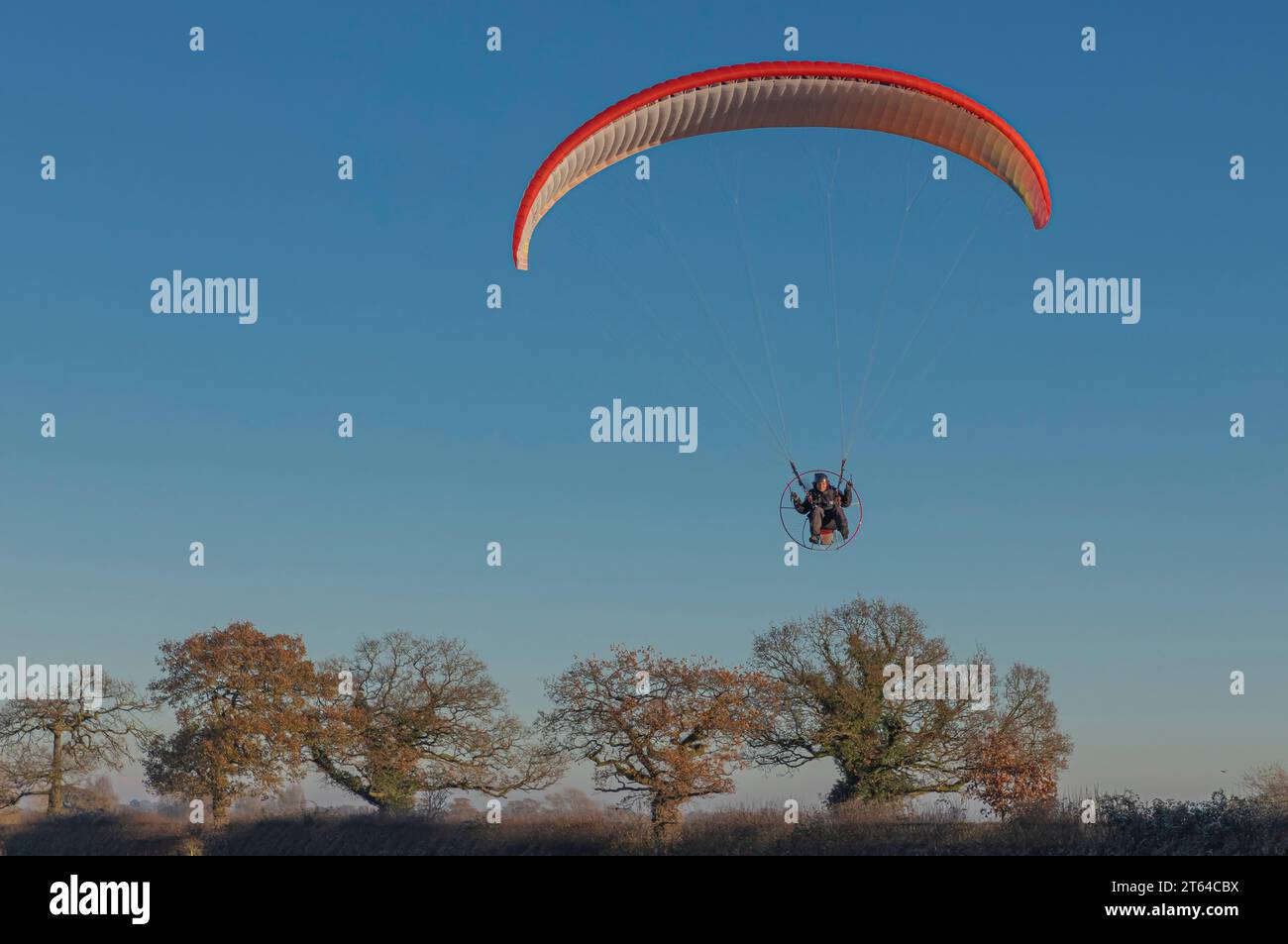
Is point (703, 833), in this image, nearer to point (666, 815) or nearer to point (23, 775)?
point (666, 815)

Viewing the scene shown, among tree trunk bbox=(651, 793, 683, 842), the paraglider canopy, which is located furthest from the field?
the paraglider canopy

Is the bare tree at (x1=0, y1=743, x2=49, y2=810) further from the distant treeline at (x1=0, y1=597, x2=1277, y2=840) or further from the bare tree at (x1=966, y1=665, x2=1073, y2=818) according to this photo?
the bare tree at (x1=966, y1=665, x2=1073, y2=818)

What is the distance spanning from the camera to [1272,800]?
2858 centimetres

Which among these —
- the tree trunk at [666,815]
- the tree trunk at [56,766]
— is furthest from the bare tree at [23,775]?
the tree trunk at [666,815]

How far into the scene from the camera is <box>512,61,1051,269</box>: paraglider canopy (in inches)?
963

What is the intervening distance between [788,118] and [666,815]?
1675 centimetres

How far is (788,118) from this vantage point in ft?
84.3

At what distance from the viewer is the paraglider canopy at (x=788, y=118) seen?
80.2 ft

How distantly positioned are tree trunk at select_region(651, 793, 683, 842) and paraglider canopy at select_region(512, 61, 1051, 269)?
1380 cm

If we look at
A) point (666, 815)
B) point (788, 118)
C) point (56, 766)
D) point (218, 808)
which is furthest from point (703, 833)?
point (56, 766)
